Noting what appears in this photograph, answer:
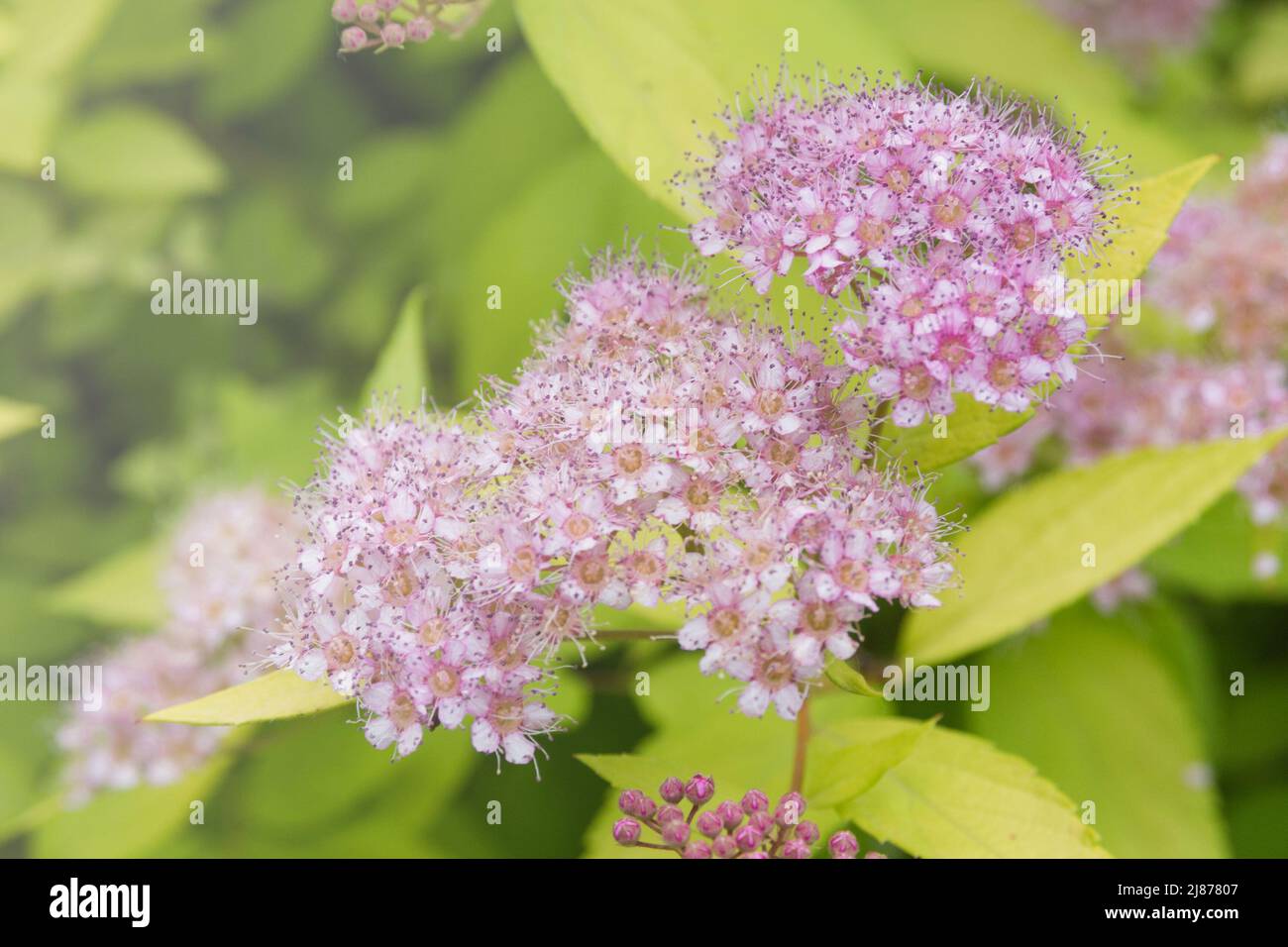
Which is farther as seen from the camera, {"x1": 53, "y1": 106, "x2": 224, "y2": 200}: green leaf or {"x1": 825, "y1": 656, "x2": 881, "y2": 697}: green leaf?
{"x1": 53, "y1": 106, "x2": 224, "y2": 200}: green leaf

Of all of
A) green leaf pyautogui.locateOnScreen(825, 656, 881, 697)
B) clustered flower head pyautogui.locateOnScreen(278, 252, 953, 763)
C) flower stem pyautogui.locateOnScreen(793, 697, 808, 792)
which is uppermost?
Answer: clustered flower head pyautogui.locateOnScreen(278, 252, 953, 763)

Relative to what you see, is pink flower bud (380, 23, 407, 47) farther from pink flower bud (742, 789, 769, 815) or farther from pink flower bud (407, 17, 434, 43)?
pink flower bud (742, 789, 769, 815)

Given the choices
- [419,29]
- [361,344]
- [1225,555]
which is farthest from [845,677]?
[361,344]

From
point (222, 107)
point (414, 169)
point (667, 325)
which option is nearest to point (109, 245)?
point (222, 107)

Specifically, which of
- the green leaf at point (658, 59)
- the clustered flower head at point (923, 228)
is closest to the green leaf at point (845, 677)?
the clustered flower head at point (923, 228)

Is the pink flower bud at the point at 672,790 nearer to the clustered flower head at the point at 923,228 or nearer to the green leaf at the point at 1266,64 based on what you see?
the clustered flower head at the point at 923,228

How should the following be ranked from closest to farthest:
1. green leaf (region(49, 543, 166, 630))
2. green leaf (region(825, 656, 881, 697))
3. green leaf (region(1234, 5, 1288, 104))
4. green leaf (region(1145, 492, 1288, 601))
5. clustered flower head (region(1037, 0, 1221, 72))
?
1. green leaf (region(825, 656, 881, 697))
2. green leaf (region(1145, 492, 1288, 601))
3. green leaf (region(49, 543, 166, 630))
4. green leaf (region(1234, 5, 1288, 104))
5. clustered flower head (region(1037, 0, 1221, 72))

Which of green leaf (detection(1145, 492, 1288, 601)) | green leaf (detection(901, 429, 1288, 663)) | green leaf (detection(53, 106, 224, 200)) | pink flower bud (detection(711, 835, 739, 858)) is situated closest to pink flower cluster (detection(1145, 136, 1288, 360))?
green leaf (detection(1145, 492, 1288, 601))
